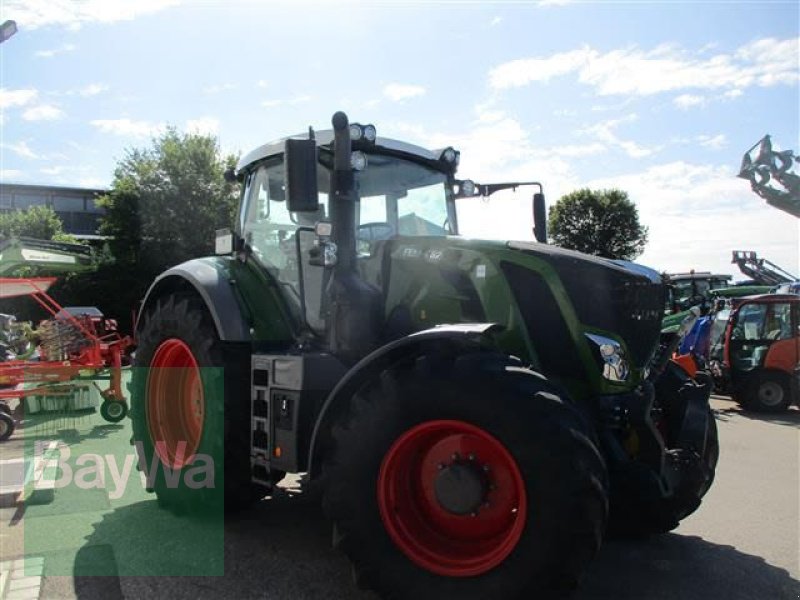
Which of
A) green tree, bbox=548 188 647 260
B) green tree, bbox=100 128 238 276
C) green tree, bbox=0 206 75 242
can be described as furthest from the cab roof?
green tree, bbox=0 206 75 242

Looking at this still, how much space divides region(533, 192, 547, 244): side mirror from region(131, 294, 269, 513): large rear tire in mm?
2376

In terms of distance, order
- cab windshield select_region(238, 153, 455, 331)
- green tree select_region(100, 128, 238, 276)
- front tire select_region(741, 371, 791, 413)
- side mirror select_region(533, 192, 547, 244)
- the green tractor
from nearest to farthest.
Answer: the green tractor → cab windshield select_region(238, 153, 455, 331) → side mirror select_region(533, 192, 547, 244) → front tire select_region(741, 371, 791, 413) → green tree select_region(100, 128, 238, 276)

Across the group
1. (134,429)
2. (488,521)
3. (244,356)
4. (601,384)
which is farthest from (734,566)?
(134,429)

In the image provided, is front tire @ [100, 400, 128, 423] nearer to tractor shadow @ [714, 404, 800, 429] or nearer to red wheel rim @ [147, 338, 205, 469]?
red wheel rim @ [147, 338, 205, 469]

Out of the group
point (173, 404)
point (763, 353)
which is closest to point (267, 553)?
point (173, 404)

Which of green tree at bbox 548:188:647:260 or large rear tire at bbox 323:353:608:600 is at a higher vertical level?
green tree at bbox 548:188:647:260

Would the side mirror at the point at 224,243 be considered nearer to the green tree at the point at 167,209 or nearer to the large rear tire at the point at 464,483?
the large rear tire at the point at 464,483

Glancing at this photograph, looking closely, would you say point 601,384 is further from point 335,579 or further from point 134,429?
point 134,429

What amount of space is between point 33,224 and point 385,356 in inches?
1518

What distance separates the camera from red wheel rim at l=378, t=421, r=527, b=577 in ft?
9.93

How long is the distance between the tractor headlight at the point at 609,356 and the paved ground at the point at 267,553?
1.12 metres

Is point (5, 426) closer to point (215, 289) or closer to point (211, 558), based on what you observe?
point (215, 289)

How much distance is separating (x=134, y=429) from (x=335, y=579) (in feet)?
7.84

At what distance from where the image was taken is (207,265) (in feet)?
16.1
